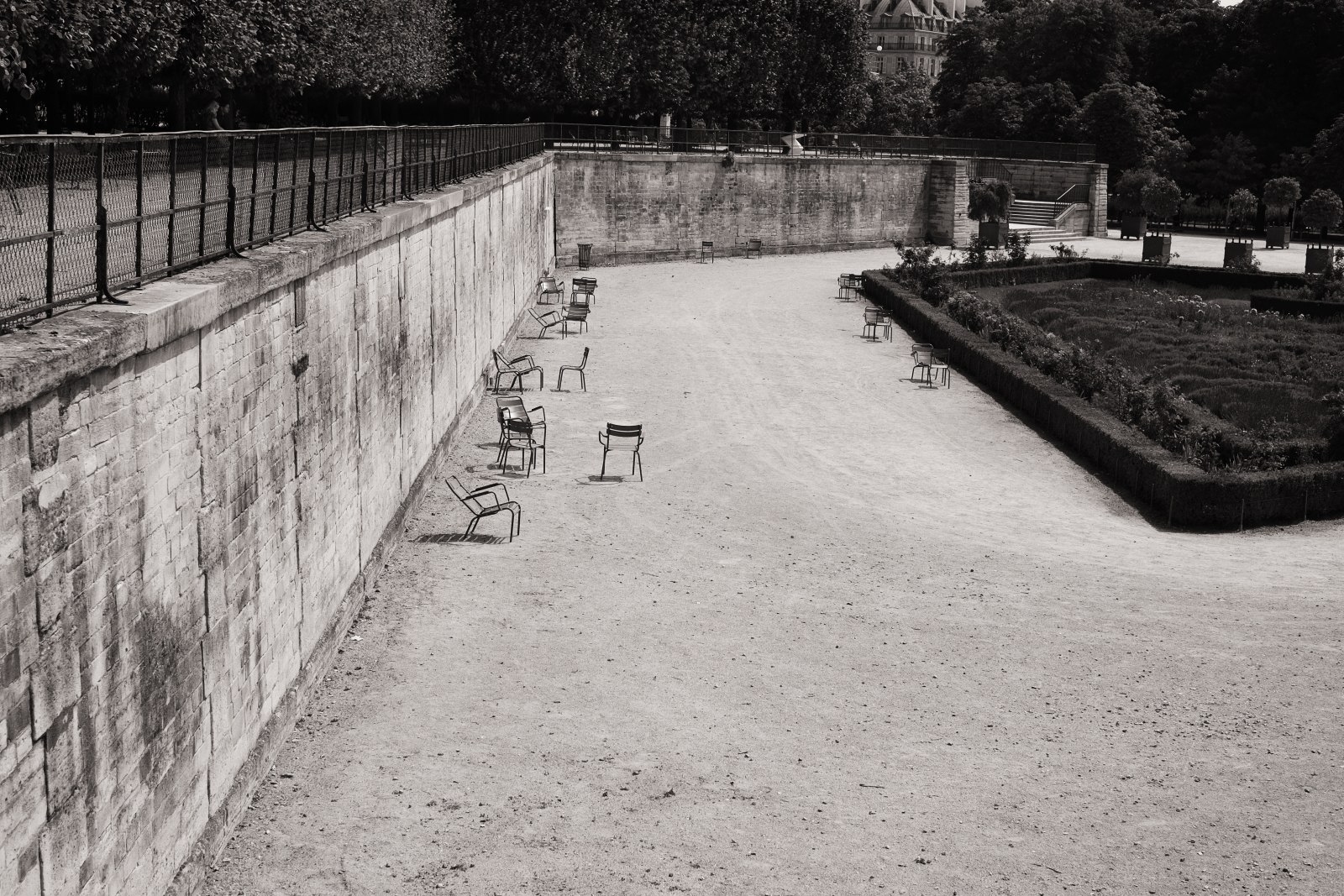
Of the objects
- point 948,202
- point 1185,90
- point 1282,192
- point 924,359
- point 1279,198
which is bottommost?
point 924,359

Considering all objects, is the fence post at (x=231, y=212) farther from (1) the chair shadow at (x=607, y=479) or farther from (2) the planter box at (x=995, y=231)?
(2) the planter box at (x=995, y=231)

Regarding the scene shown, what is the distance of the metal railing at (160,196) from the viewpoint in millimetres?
7582

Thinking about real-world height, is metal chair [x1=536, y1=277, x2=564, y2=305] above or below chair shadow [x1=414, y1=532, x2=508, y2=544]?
above

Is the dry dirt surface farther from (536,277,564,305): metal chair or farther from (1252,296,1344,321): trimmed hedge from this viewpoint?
(1252,296,1344,321): trimmed hedge

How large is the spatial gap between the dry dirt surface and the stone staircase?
132 feet

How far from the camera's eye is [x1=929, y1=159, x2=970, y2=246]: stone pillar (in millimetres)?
56344

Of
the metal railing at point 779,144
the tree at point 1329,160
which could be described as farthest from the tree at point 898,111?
the tree at point 1329,160

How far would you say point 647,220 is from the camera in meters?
47.1

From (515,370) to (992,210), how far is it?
107 feet

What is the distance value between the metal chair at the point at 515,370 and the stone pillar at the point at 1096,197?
4108 cm

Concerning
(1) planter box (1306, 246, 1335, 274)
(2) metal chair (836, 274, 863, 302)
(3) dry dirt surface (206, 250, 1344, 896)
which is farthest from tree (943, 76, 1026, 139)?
(3) dry dirt surface (206, 250, 1344, 896)

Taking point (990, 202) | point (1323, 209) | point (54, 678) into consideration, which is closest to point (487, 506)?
point (54, 678)

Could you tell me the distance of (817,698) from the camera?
12688mm

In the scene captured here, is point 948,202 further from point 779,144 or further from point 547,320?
point 547,320
